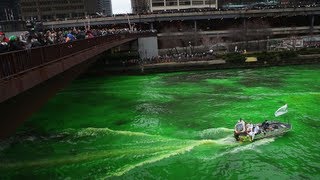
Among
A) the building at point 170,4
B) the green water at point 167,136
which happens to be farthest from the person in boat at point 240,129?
the building at point 170,4

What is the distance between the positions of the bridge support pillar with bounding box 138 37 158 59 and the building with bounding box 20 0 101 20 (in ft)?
287

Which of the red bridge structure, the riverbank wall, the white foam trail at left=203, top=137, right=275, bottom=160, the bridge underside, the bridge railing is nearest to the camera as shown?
the bridge underside

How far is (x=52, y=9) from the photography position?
15738 cm

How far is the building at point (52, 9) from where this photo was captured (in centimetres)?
15188

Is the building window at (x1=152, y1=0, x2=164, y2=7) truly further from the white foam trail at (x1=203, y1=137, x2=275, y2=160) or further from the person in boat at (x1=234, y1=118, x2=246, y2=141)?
the white foam trail at (x1=203, y1=137, x2=275, y2=160)

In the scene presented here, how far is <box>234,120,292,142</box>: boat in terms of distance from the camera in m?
26.5

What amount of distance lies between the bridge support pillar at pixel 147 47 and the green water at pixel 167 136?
27058mm

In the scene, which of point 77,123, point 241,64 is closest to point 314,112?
point 77,123

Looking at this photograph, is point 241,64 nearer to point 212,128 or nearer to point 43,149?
point 212,128

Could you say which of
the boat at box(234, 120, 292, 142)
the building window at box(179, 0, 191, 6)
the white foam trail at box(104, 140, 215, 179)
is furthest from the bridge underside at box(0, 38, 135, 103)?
the building window at box(179, 0, 191, 6)

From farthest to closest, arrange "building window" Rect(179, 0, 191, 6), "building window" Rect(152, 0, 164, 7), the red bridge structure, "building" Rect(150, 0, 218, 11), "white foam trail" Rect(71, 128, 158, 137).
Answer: "building window" Rect(179, 0, 191, 6)
"building" Rect(150, 0, 218, 11)
"building window" Rect(152, 0, 164, 7)
"white foam trail" Rect(71, 128, 158, 137)
the red bridge structure

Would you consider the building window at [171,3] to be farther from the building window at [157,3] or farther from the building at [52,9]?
the building at [52,9]

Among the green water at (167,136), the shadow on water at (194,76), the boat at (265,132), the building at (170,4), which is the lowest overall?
the shadow on water at (194,76)

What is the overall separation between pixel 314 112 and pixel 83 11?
143 m
